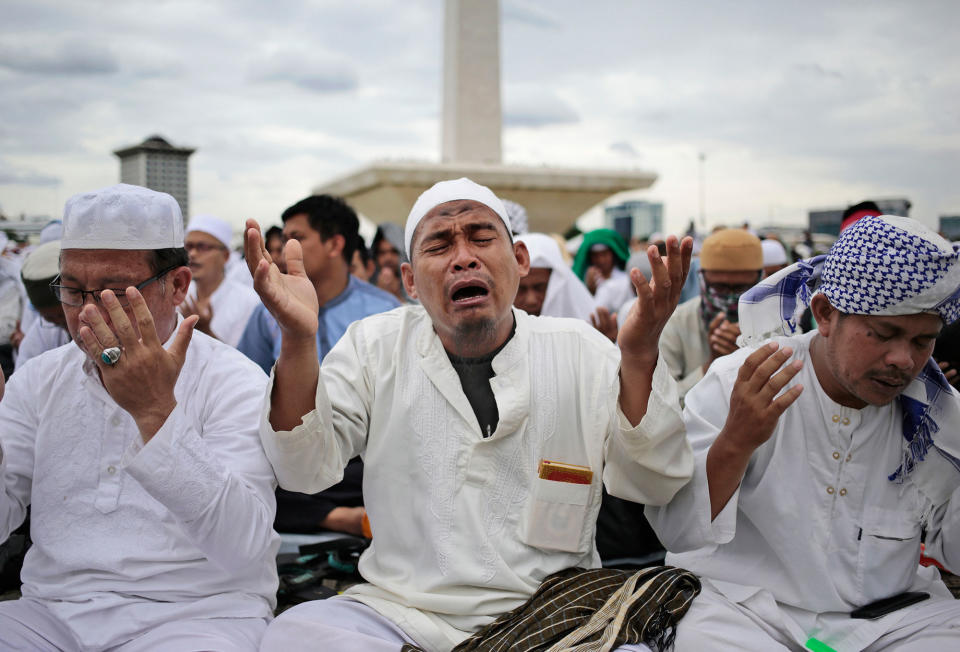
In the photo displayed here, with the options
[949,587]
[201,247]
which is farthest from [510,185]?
[949,587]

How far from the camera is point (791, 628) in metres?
2.32

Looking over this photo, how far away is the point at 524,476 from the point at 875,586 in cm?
107

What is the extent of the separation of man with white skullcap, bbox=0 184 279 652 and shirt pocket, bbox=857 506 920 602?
1.69 meters

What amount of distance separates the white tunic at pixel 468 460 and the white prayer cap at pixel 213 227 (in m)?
4.87

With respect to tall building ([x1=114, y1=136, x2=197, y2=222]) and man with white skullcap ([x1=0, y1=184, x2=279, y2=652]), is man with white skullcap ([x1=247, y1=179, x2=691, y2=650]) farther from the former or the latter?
tall building ([x1=114, y1=136, x2=197, y2=222])

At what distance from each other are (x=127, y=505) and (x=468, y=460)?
95 cm

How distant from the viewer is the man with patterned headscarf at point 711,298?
449cm

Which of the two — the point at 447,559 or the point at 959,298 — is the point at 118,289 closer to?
the point at 447,559

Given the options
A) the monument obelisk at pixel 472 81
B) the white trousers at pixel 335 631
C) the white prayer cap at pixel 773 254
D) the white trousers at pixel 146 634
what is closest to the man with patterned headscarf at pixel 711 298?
the white trousers at pixel 335 631

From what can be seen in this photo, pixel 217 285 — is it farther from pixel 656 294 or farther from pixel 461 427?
pixel 656 294

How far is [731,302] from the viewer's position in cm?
444

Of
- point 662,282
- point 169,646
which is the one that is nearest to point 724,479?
point 662,282

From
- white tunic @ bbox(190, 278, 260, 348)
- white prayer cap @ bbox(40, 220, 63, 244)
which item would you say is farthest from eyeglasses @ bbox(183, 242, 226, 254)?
white prayer cap @ bbox(40, 220, 63, 244)

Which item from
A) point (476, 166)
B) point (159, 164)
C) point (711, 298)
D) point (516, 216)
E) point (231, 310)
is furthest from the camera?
point (159, 164)
